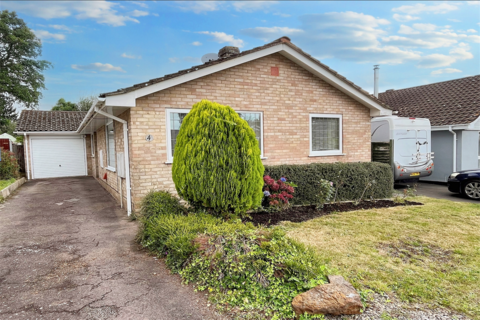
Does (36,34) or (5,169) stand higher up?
(36,34)

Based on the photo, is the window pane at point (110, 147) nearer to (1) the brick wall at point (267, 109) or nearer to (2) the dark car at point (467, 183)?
(1) the brick wall at point (267, 109)

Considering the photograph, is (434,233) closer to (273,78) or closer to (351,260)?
(351,260)

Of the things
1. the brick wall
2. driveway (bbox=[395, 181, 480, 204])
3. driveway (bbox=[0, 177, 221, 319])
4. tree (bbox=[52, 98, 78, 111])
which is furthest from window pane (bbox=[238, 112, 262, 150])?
tree (bbox=[52, 98, 78, 111])

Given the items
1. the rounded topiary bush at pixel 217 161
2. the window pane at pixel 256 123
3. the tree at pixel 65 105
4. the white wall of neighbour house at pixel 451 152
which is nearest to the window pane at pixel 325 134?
the window pane at pixel 256 123

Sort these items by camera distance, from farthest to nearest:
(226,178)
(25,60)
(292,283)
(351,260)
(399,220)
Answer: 1. (25,60)
2. (399,220)
3. (226,178)
4. (351,260)
5. (292,283)

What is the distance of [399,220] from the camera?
672 centimetres

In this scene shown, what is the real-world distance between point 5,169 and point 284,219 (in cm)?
1471

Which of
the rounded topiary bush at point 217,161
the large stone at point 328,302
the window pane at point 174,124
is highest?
the window pane at point 174,124

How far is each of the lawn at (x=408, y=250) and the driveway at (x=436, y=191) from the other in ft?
9.02

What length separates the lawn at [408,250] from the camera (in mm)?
3471

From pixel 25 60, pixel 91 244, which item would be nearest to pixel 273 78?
pixel 91 244

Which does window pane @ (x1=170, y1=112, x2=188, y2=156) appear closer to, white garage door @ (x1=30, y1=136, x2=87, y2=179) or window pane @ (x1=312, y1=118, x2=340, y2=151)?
window pane @ (x1=312, y1=118, x2=340, y2=151)

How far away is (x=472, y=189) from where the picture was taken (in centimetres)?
987

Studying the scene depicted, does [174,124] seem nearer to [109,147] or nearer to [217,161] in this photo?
[217,161]
